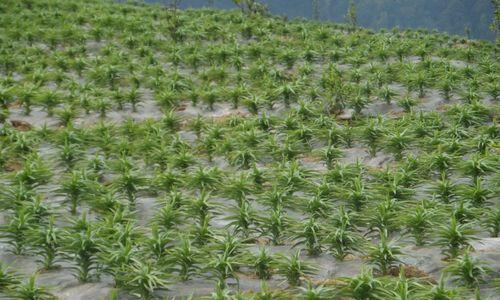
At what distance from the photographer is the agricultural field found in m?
6.55

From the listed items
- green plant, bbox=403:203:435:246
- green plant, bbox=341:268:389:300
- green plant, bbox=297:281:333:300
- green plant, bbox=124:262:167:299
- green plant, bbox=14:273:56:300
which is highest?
green plant, bbox=403:203:435:246

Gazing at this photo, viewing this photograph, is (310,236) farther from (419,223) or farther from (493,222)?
(493,222)

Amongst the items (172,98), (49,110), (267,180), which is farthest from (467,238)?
(49,110)

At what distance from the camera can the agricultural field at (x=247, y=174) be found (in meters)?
6.55

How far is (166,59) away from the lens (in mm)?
18766

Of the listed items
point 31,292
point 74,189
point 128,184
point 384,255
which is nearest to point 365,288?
point 384,255

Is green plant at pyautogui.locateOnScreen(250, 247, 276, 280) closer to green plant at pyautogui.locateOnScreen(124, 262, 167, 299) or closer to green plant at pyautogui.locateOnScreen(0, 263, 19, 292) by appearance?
green plant at pyautogui.locateOnScreen(124, 262, 167, 299)

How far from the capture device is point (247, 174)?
9531 mm

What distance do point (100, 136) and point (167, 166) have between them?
2225 mm

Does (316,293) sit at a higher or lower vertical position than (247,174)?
lower

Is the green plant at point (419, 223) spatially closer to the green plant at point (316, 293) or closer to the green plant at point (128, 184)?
the green plant at point (316, 293)

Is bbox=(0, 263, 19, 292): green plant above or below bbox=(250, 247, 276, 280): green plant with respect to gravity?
below

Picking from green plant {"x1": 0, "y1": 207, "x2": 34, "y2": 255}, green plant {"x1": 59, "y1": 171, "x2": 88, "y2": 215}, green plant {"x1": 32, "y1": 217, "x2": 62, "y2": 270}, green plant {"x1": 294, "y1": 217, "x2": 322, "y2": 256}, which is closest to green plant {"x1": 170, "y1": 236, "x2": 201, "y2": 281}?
green plant {"x1": 294, "y1": 217, "x2": 322, "y2": 256}

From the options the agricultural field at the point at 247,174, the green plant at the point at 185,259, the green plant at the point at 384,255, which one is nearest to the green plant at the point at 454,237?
the agricultural field at the point at 247,174
